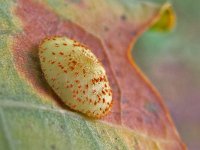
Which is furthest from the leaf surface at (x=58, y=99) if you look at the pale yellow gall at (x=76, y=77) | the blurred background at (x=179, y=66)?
the blurred background at (x=179, y=66)

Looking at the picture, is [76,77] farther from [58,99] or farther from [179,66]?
[179,66]

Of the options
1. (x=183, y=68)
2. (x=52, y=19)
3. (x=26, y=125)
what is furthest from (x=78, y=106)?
(x=183, y=68)

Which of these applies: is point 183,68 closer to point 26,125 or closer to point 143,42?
point 143,42

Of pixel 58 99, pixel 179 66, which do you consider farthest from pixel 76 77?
pixel 179 66

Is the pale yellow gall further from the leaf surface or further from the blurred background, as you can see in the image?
the blurred background

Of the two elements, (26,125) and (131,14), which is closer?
(26,125)

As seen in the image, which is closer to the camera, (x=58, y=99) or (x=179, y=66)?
(x=58, y=99)

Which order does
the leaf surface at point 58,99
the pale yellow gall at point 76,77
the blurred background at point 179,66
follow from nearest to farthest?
the leaf surface at point 58,99 < the pale yellow gall at point 76,77 < the blurred background at point 179,66

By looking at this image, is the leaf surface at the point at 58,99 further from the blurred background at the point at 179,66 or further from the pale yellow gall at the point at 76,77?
the blurred background at the point at 179,66
